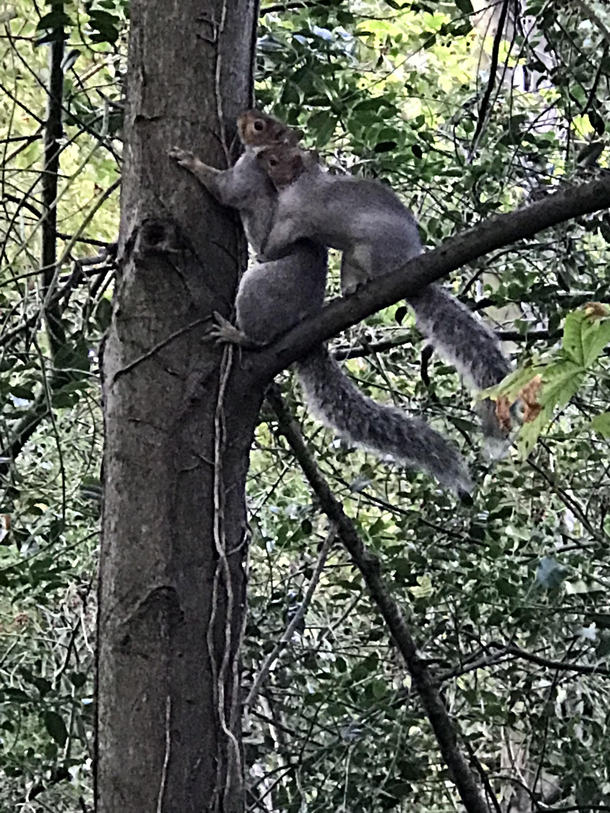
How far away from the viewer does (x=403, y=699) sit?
211 cm

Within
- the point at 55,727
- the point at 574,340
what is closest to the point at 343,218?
the point at 55,727

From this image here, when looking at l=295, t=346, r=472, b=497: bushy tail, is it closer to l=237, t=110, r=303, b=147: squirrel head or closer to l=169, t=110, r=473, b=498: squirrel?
l=169, t=110, r=473, b=498: squirrel

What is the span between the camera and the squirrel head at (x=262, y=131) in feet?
5.42

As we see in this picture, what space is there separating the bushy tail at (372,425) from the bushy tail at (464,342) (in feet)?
0.63

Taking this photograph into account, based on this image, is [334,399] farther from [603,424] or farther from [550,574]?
[603,424]

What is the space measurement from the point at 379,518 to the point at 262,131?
0.97 metres

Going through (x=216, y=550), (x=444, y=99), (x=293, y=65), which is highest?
(x=444, y=99)

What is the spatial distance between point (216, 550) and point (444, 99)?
1.76 m

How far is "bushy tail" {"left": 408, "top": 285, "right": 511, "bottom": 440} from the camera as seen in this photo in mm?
1688

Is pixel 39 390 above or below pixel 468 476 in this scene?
above

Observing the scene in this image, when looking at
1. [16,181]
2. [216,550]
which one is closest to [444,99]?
[16,181]

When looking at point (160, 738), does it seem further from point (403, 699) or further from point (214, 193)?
point (403, 699)

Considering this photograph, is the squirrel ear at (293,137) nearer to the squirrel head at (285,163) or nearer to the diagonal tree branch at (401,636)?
the squirrel head at (285,163)

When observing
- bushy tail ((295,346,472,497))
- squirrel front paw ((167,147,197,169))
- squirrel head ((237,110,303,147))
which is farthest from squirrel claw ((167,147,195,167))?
bushy tail ((295,346,472,497))
